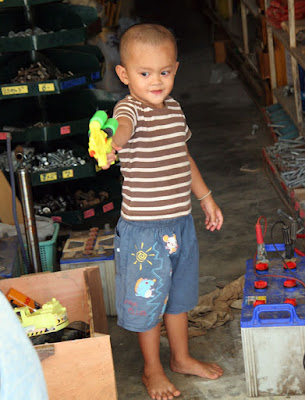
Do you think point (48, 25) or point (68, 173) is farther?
point (48, 25)

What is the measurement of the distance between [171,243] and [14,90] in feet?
7.91

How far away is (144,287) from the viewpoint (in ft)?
9.91

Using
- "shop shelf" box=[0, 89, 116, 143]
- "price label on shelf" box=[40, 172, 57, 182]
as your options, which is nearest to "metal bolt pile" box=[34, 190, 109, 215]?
"price label on shelf" box=[40, 172, 57, 182]

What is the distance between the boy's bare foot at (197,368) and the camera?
3.27 metres

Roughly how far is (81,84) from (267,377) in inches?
113

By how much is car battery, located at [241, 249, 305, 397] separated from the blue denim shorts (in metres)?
0.35

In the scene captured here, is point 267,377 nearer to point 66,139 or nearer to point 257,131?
point 66,139

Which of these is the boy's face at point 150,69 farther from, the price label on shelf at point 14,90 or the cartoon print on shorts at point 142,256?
the price label on shelf at point 14,90

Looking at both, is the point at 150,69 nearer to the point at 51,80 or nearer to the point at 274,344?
the point at 274,344

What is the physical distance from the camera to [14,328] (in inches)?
52.2

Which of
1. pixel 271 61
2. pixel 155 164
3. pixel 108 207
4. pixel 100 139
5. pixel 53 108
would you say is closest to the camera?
pixel 100 139

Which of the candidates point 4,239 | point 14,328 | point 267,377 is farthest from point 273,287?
point 14,328

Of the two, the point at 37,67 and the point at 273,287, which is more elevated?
the point at 37,67

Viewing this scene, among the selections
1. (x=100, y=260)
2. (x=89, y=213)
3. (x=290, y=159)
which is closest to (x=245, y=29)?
(x=290, y=159)
